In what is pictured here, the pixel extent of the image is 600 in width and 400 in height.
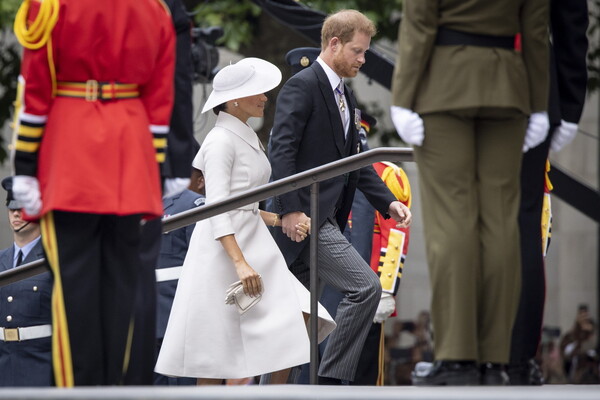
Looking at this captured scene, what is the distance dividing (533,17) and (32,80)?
1.72m

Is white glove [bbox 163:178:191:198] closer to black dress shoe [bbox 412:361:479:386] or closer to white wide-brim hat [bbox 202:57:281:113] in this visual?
black dress shoe [bbox 412:361:479:386]

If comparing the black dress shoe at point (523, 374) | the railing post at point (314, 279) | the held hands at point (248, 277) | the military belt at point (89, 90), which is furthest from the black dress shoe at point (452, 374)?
the held hands at point (248, 277)

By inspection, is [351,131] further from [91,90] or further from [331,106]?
[91,90]

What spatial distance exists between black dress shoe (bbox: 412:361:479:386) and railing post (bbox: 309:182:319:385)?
5.23ft

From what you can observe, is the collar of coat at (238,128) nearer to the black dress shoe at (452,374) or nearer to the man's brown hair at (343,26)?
the man's brown hair at (343,26)

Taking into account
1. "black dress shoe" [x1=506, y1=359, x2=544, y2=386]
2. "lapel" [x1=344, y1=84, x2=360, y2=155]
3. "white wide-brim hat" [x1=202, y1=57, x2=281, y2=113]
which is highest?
"white wide-brim hat" [x1=202, y1=57, x2=281, y2=113]

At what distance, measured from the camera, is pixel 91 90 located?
4.79m

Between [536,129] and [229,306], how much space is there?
216 cm

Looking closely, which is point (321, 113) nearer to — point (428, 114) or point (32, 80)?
point (428, 114)

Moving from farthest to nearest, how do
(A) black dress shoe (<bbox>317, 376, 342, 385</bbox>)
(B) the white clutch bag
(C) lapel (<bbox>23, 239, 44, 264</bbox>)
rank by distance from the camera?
(C) lapel (<bbox>23, 239, 44, 264</bbox>) < (A) black dress shoe (<bbox>317, 376, 342, 385</bbox>) < (B) the white clutch bag

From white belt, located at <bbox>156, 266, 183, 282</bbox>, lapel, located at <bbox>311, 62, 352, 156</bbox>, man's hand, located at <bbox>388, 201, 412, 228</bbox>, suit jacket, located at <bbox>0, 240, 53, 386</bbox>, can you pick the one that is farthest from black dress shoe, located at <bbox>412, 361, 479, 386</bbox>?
white belt, located at <bbox>156, 266, 183, 282</bbox>

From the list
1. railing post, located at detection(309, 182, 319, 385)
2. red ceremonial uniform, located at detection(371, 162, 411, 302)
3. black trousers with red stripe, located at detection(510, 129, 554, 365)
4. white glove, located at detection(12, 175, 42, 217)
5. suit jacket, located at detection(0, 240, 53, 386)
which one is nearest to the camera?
white glove, located at detection(12, 175, 42, 217)

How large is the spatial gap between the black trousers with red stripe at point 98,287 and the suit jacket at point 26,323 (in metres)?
2.54

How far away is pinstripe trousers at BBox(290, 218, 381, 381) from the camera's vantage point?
22.5 feet
